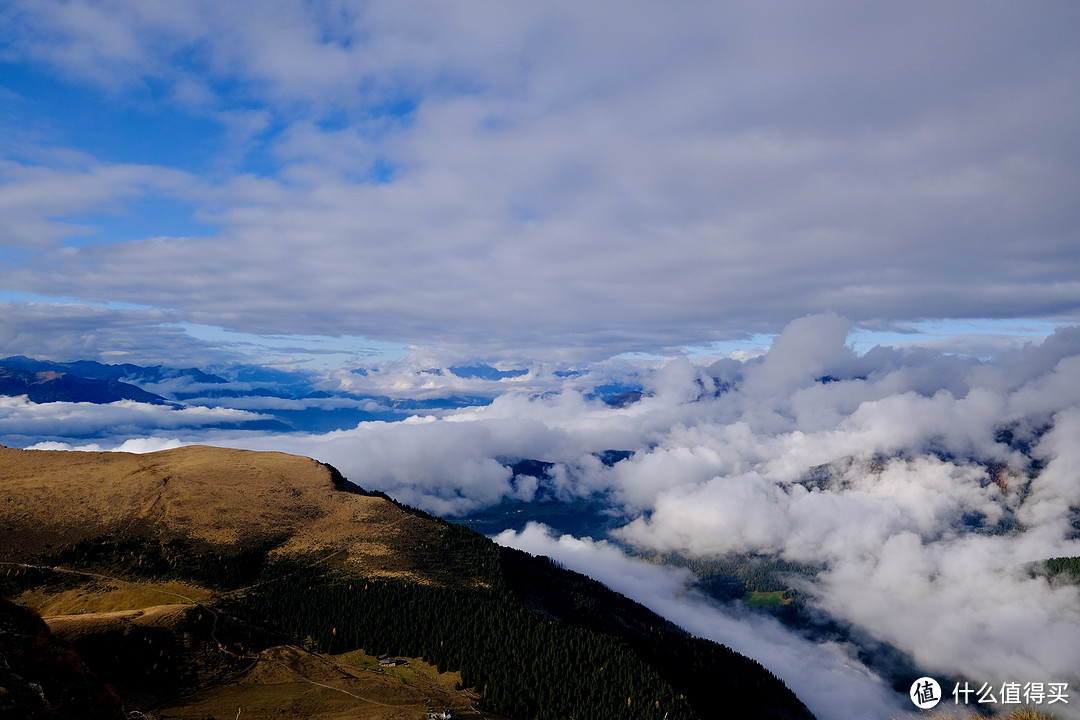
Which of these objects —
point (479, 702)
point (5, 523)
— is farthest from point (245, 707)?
point (5, 523)

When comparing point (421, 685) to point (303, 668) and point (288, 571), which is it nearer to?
point (303, 668)

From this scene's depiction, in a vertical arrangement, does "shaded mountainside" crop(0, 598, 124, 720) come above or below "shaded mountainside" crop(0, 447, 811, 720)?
above

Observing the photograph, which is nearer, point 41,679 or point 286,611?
point 41,679

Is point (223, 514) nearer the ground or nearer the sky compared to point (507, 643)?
nearer the sky

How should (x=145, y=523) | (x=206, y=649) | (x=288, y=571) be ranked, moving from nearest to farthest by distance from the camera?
(x=206, y=649)
(x=288, y=571)
(x=145, y=523)

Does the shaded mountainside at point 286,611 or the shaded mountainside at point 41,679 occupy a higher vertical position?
the shaded mountainside at point 41,679

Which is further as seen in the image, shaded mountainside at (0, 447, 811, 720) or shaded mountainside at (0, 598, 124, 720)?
shaded mountainside at (0, 447, 811, 720)

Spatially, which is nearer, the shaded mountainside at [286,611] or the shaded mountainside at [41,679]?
the shaded mountainside at [41,679]

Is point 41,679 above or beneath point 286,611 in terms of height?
above
